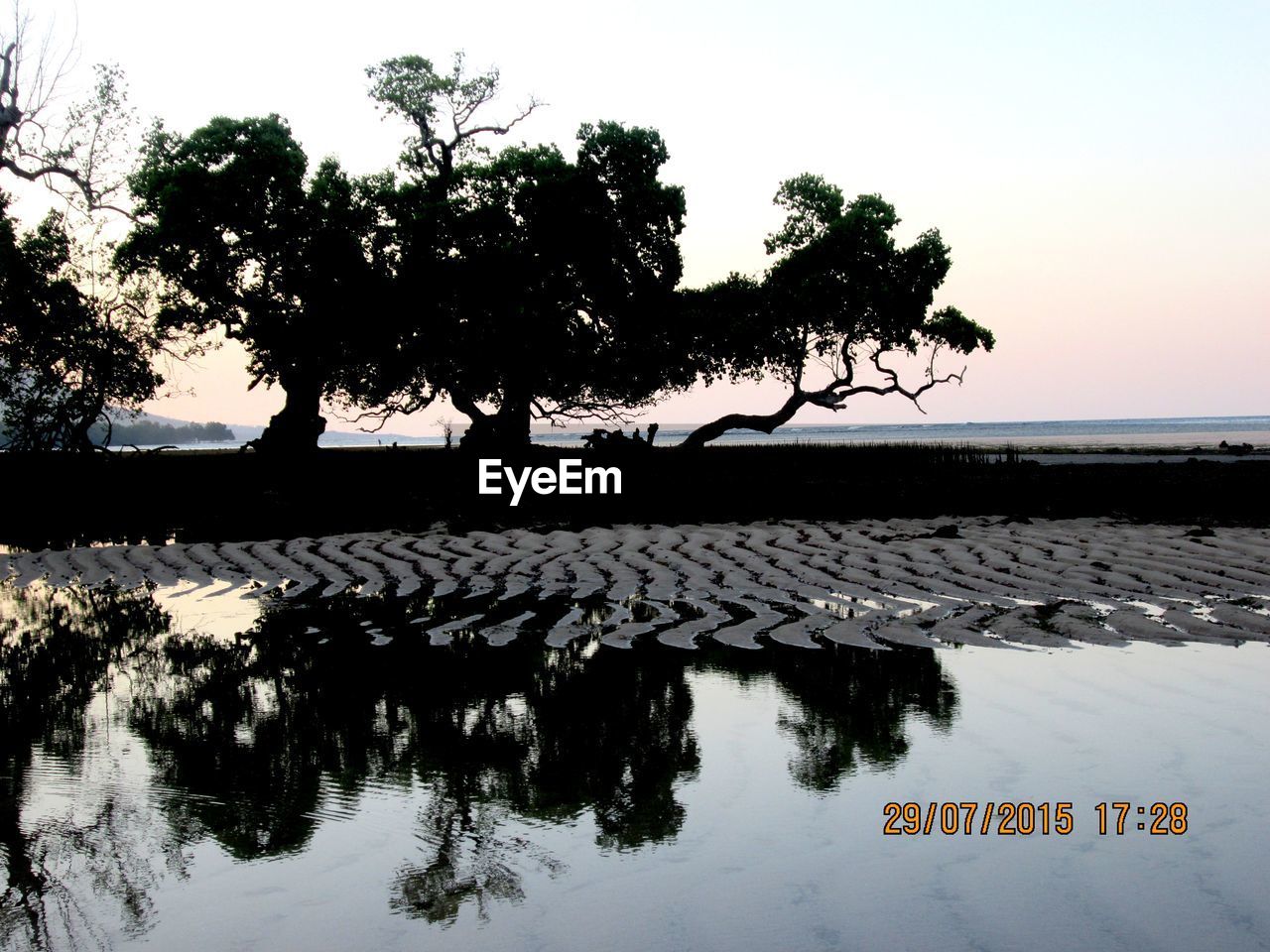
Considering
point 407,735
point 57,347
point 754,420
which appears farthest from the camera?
point 754,420

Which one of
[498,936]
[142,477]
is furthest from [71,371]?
[498,936]

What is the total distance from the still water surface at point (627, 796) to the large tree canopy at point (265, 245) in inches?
836

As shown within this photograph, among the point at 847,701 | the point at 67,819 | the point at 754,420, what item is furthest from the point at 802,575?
the point at 754,420

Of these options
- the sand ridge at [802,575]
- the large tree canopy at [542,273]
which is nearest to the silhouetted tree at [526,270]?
the large tree canopy at [542,273]

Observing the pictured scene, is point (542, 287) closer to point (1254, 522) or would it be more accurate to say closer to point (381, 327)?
point (381, 327)

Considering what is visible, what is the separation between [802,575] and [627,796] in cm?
653

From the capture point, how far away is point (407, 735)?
5.40 meters

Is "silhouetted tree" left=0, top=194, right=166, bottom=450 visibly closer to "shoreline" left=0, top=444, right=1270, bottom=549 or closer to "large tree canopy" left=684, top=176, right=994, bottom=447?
"shoreline" left=0, top=444, right=1270, bottom=549

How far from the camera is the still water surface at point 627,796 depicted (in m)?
3.29

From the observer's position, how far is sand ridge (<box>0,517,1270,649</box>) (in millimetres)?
7957

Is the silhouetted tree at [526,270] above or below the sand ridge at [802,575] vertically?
above

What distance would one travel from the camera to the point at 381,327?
27.2m

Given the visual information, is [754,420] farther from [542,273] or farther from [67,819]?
[67,819]

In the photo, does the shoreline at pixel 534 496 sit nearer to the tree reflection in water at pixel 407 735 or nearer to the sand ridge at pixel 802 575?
the sand ridge at pixel 802 575
